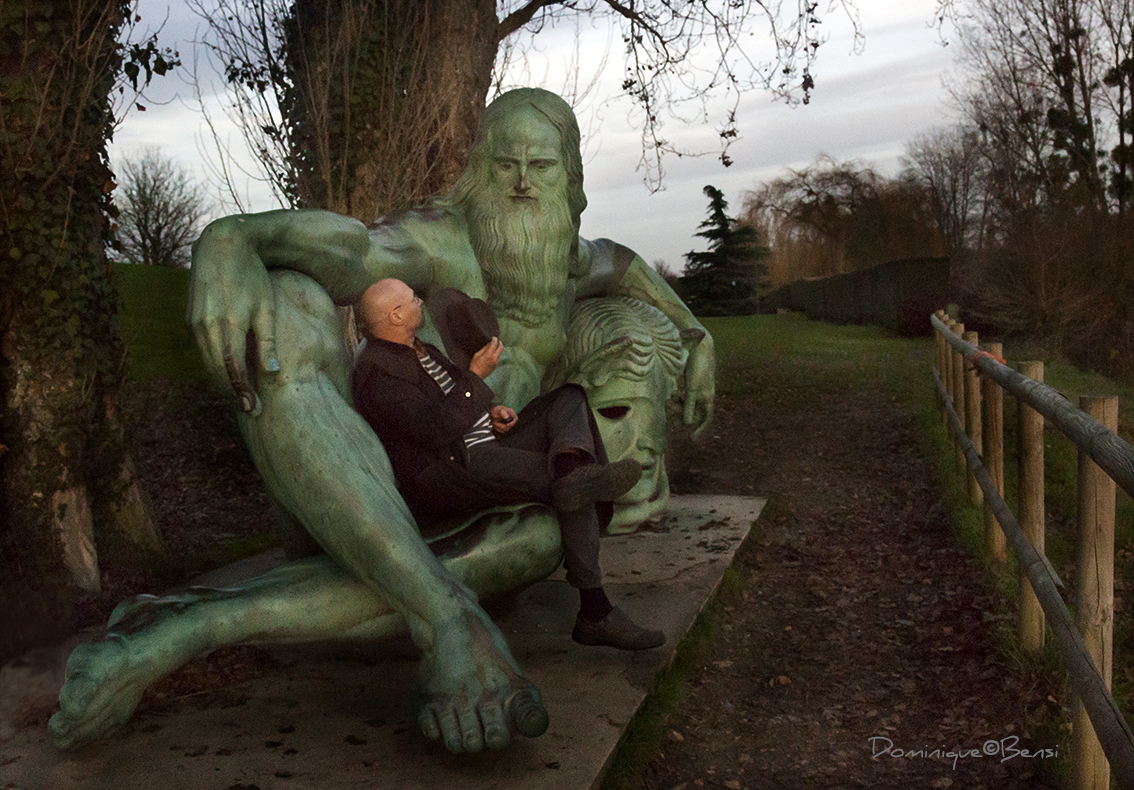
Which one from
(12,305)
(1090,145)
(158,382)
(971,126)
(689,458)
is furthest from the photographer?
(971,126)

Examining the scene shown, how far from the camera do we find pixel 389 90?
23.9 feet

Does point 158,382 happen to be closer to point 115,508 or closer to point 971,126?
point 115,508

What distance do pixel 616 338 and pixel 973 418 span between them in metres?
2.80

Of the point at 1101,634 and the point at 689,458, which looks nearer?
the point at 1101,634

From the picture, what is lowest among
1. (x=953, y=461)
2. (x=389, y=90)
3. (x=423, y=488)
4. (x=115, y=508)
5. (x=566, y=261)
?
(x=953, y=461)

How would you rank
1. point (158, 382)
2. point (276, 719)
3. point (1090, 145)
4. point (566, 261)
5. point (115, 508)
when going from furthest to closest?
point (1090, 145) → point (158, 382) → point (115, 508) → point (566, 261) → point (276, 719)

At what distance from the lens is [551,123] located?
3072 mm

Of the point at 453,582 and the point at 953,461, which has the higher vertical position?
the point at 453,582

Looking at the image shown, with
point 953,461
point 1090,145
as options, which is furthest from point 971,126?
point 953,461

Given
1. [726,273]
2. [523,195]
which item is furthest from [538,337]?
[726,273]

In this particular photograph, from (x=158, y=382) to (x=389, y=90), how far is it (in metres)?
2.98

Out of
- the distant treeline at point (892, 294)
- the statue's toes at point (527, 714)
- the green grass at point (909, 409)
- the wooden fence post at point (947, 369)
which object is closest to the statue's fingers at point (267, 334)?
the statue's toes at point (527, 714)

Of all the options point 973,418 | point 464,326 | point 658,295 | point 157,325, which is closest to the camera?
point 464,326

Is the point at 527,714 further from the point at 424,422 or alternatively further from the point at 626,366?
the point at 626,366
